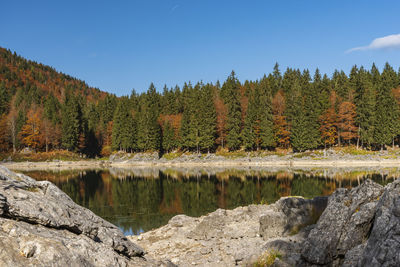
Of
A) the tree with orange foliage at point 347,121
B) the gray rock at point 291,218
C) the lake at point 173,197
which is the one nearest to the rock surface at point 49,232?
the gray rock at point 291,218

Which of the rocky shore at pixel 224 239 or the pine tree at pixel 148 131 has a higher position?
the pine tree at pixel 148 131

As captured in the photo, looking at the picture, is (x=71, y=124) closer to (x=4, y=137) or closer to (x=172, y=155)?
(x=4, y=137)

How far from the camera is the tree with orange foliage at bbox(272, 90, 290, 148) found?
82.4 m

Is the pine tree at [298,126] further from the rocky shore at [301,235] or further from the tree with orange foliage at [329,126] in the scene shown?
the rocky shore at [301,235]

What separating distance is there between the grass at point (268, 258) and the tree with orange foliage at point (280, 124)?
73.3 meters

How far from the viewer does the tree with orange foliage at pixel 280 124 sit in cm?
8238

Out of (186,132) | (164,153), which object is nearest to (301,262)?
(186,132)

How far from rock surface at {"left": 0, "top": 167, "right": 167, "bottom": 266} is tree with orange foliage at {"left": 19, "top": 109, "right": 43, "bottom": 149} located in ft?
313

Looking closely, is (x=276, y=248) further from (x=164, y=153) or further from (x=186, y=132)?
(x=164, y=153)

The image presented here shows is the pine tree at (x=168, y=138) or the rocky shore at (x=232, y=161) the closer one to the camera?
the rocky shore at (x=232, y=161)

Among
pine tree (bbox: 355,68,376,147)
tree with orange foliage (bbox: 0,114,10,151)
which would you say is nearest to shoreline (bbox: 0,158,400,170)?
pine tree (bbox: 355,68,376,147)

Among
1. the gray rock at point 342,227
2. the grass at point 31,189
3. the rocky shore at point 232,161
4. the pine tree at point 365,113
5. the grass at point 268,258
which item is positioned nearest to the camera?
the grass at point 31,189

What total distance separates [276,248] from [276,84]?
112140 mm

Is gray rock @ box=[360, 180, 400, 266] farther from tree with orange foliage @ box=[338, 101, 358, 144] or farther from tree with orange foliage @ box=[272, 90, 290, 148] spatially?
tree with orange foliage @ box=[338, 101, 358, 144]
